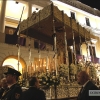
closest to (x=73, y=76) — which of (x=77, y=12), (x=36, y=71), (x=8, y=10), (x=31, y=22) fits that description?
(x=36, y=71)

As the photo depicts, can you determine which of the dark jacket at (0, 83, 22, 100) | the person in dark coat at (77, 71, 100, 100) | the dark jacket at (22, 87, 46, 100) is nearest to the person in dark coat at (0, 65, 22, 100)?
the dark jacket at (0, 83, 22, 100)

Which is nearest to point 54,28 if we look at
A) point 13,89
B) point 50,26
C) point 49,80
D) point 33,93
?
point 50,26

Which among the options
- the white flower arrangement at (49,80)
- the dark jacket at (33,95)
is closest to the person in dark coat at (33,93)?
the dark jacket at (33,95)

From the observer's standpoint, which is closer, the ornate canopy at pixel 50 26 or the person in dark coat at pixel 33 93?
the person in dark coat at pixel 33 93

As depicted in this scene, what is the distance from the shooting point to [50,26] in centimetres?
876

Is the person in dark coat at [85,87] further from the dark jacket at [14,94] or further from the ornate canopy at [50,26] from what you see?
the ornate canopy at [50,26]

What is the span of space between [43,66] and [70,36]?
356cm

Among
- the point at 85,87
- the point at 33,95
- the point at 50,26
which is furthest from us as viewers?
the point at 50,26

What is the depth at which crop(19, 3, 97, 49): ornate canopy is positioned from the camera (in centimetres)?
721

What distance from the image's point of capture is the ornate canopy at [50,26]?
284 inches

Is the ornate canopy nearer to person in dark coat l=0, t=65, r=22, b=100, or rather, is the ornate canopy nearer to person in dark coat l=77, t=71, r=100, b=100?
person in dark coat l=0, t=65, r=22, b=100

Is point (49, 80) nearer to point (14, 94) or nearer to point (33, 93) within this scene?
point (33, 93)

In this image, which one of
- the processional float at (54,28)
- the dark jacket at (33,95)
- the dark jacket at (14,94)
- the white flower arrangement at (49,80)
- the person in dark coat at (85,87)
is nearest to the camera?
the person in dark coat at (85,87)

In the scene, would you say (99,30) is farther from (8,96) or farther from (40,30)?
(8,96)
